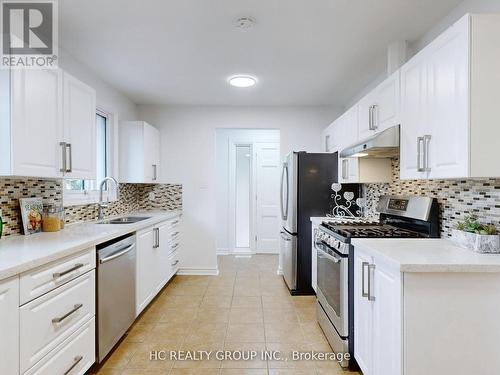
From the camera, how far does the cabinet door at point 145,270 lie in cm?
296

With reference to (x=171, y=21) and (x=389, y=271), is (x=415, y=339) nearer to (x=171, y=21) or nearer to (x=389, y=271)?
(x=389, y=271)

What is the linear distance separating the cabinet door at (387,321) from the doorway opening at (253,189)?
13.9ft

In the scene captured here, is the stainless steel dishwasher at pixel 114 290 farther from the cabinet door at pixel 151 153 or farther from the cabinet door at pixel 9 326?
the cabinet door at pixel 151 153

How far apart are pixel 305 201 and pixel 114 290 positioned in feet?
7.48

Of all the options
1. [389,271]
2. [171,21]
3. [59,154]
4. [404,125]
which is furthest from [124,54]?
[389,271]

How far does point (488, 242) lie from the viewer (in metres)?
1.67

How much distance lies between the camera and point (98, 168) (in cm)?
366

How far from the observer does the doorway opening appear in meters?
6.02

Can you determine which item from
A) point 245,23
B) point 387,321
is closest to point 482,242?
point 387,321

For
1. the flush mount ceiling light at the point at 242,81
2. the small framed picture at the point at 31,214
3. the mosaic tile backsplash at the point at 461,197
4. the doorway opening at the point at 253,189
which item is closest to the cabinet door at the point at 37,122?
the small framed picture at the point at 31,214

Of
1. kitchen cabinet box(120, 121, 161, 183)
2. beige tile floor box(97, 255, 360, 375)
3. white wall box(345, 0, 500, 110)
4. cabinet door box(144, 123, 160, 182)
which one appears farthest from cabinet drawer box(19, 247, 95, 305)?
white wall box(345, 0, 500, 110)

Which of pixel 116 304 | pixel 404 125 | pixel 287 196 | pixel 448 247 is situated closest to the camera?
pixel 448 247

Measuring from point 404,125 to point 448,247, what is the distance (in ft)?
2.78

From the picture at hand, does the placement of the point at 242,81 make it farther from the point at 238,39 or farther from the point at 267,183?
the point at 267,183
